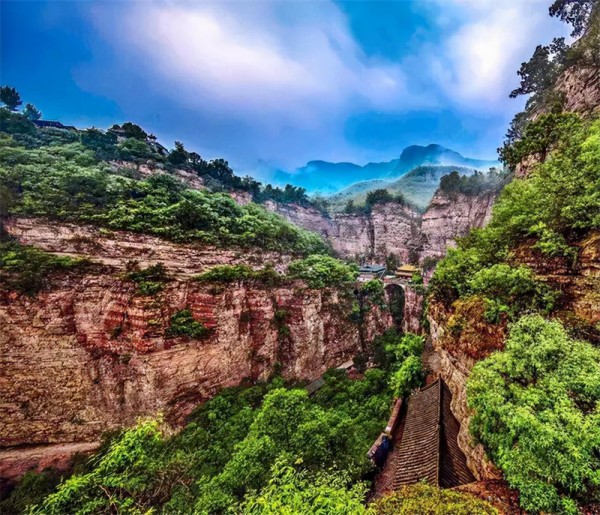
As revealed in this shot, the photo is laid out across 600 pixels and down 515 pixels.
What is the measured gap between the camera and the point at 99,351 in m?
16.5

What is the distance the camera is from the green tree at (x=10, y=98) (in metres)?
32.1

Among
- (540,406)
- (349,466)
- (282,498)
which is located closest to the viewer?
(540,406)

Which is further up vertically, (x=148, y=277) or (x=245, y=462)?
(x=148, y=277)

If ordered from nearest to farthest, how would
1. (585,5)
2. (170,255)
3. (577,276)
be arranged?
(577,276) < (585,5) < (170,255)

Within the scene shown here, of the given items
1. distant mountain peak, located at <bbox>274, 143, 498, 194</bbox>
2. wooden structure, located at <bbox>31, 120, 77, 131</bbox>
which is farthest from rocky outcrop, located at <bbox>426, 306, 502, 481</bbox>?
distant mountain peak, located at <bbox>274, 143, 498, 194</bbox>

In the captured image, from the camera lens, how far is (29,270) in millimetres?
15523

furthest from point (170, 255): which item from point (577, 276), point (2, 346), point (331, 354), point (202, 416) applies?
point (577, 276)

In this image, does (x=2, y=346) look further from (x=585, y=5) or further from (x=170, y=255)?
(x=585, y=5)

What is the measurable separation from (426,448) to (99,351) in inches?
737

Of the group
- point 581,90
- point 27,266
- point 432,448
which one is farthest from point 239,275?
point 581,90

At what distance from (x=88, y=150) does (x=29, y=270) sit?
19.6 m

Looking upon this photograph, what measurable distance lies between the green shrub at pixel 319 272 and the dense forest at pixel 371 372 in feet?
0.71

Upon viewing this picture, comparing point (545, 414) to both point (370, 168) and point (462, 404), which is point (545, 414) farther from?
point (370, 168)

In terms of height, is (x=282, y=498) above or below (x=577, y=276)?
below
